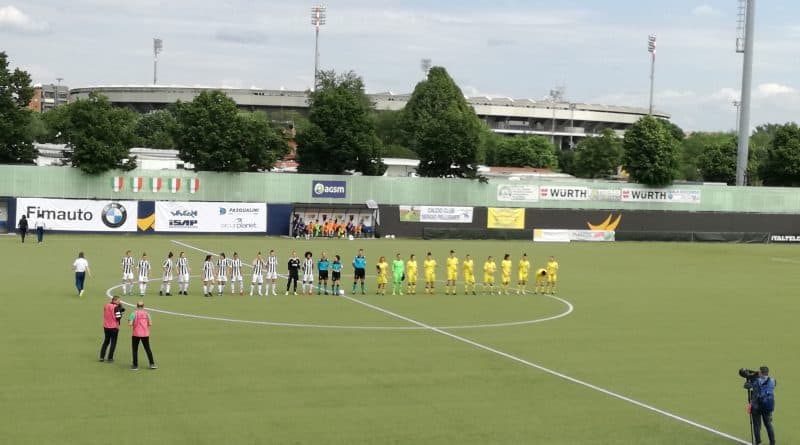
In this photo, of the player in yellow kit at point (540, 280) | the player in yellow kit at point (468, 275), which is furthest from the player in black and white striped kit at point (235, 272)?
the player in yellow kit at point (540, 280)

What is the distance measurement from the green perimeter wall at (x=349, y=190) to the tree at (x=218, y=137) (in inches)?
68.4

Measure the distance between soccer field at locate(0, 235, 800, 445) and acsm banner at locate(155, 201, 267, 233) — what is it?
23.3 m

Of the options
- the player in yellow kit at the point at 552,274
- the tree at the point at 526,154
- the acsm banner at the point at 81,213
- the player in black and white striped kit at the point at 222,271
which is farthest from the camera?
the tree at the point at 526,154

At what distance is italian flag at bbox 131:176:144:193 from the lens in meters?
67.4

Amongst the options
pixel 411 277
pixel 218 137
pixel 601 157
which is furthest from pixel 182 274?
pixel 601 157

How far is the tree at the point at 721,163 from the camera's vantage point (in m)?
118

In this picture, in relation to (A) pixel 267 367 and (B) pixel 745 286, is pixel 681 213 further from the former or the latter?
(A) pixel 267 367

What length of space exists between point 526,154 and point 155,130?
55.9 meters

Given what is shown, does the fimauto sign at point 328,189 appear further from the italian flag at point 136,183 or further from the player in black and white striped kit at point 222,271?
the player in black and white striped kit at point 222,271

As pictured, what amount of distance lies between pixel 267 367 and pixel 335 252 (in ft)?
114

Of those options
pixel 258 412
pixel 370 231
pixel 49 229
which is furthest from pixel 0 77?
pixel 258 412

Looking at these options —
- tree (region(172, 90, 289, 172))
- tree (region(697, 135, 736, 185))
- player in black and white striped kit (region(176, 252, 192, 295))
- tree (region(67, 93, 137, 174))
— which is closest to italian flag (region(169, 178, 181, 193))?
tree (region(67, 93, 137, 174))

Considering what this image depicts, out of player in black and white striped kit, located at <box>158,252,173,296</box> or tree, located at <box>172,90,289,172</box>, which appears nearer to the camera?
player in black and white striped kit, located at <box>158,252,173,296</box>

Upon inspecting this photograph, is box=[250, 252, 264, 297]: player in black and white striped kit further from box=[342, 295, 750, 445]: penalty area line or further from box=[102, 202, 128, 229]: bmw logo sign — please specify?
box=[102, 202, 128, 229]: bmw logo sign
